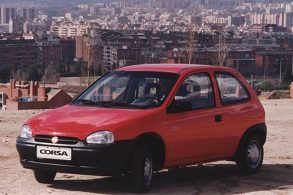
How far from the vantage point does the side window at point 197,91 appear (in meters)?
9.42

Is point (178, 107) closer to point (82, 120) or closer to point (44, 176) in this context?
point (82, 120)

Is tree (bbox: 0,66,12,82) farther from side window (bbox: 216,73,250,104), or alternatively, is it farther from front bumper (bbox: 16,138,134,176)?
front bumper (bbox: 16,138,134,176)

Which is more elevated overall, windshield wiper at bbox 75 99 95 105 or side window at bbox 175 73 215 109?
side window at bbox 175 73 215 109

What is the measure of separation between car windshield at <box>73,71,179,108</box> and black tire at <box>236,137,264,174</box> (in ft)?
4.83

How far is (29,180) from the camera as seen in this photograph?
9.55m

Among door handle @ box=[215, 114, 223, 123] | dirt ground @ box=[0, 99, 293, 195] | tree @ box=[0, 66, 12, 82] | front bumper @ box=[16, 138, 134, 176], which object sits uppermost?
door handle @ box=[215, 114, 223, 123]

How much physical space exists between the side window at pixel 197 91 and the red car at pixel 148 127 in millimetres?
12

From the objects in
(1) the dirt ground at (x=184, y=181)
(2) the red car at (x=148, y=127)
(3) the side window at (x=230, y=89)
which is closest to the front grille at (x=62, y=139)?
(2) the red car at (x=148, y=127)

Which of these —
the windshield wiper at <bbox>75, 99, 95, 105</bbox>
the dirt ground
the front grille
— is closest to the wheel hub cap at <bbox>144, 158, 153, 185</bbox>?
the dirt ground

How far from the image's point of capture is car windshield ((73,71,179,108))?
30.1 ft

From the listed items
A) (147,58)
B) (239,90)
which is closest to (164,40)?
(147,58)

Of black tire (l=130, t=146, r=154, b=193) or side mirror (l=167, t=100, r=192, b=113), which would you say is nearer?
black tire (l=130, t=146, r=154, b=193)

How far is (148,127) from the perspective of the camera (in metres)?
8.71

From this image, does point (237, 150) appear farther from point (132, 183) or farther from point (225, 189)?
point (132, 183)
